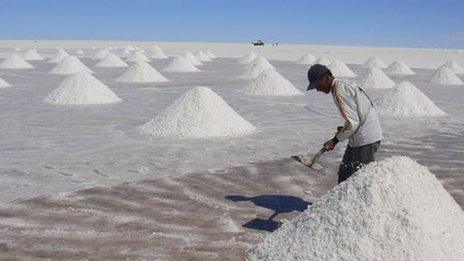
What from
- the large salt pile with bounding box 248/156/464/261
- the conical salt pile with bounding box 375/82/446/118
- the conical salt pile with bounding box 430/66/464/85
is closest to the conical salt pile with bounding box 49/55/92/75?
the conical salt pile with bounding box 430/66/464/85

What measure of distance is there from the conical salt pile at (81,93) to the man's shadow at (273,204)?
8.12 m

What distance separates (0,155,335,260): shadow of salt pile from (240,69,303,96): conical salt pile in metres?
8.79

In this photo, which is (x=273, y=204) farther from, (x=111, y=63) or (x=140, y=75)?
(x=111, y=63)

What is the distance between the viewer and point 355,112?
4.38 metres

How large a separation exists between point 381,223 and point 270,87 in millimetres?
12116

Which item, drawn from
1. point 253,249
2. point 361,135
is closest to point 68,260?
point 253,249

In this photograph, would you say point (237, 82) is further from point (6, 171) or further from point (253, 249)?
point (253, 249)

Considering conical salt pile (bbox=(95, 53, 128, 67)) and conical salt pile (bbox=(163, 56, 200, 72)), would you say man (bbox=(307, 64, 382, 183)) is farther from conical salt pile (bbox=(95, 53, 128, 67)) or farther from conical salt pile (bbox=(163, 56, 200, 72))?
conical salt pile (bbox=(95, 53, 128, 67))

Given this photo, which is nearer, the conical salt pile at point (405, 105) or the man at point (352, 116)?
the man at point (352, 116)

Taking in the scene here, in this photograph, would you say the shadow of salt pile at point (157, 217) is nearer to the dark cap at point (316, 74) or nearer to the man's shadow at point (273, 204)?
the man's shadow at point (273, 204)

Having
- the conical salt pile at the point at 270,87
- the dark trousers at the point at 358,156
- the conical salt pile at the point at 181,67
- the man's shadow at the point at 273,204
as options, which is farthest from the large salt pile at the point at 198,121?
the conical salt pile at the point at 181,67

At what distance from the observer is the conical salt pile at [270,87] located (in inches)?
604

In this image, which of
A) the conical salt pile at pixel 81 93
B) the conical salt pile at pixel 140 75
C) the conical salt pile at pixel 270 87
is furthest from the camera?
the conical salt pile at pixel 140 75

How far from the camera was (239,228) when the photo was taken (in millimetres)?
4645
